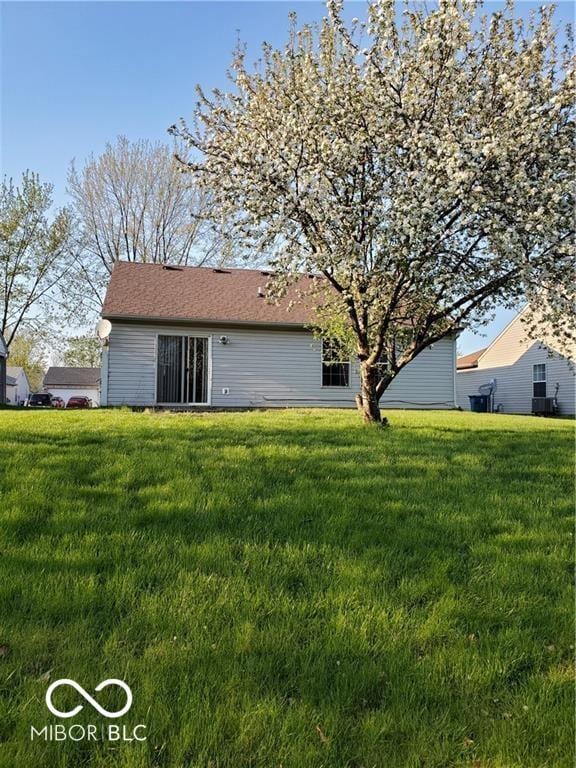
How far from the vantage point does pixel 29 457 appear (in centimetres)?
416

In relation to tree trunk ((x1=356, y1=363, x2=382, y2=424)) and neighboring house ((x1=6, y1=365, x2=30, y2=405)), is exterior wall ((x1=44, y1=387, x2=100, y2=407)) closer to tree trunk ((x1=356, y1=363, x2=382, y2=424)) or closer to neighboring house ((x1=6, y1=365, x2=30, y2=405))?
neighboring house ((x1=6, y1=365, x2=30, y2=405))

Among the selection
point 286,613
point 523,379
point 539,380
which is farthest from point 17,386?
point 286,613

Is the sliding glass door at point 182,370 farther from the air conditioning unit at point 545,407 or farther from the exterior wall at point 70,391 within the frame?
the exterior wall at point 70,391

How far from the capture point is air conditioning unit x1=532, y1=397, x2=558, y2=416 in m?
18.2

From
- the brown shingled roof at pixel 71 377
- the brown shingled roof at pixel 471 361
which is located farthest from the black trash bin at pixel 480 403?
the brown shingled roof at pixel 71 377

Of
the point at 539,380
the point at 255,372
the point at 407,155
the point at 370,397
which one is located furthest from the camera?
the point at 539,380

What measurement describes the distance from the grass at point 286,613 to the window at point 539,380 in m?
17.2

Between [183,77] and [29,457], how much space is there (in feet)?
19.3

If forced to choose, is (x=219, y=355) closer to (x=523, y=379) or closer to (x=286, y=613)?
(x=286, y=613)

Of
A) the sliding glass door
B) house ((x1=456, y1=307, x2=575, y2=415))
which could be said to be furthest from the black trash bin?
the sliding glass door

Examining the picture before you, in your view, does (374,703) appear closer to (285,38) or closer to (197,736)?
(197,736)

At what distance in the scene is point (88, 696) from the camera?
1.59 m

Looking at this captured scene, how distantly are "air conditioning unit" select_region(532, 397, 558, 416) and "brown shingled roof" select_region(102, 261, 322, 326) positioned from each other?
10542 mm

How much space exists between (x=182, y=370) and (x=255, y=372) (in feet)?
6.36
